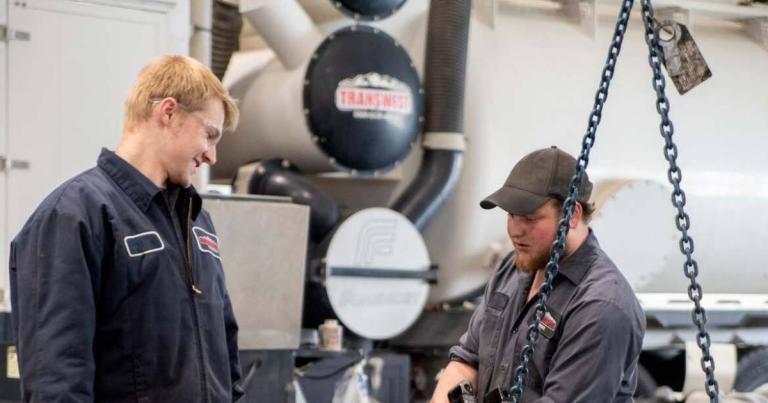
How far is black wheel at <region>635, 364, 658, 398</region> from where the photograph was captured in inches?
301

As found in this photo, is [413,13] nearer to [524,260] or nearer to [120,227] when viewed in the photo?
[524,260]

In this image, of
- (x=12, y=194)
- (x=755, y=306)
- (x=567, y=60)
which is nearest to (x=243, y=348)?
(x=12, y=194)

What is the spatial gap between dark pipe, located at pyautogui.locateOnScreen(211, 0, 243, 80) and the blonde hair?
360cm

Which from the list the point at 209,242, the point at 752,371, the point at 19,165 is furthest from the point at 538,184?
the point at 752,371

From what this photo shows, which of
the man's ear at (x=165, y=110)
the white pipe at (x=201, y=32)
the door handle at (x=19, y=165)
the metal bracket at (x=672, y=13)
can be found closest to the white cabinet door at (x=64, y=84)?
the door handle at (x=19, y=165)

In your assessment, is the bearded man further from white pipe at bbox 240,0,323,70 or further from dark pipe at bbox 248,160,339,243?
white pipe at bbox 240,0,323,70

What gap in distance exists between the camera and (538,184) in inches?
145

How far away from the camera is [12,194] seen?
5.53m

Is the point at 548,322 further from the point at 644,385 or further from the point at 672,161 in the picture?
the point at 644,385

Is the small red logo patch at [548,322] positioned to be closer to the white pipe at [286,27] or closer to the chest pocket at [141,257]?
the chest pocket at [141,257]

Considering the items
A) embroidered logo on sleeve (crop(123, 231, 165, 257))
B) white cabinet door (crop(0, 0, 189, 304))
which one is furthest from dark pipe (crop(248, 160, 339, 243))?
embroidered logo on sleeve (crop(123, 231, 165, 257))

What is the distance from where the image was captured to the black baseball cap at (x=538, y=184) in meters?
3.63

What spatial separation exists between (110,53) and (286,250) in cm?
120

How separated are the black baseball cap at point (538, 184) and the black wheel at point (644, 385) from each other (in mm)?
4134
